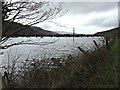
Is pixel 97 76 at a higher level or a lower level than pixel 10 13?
lower

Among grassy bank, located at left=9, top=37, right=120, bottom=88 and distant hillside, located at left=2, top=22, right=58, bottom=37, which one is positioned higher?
distant hillside, located at left=2, top=22, right=58, bottom=37

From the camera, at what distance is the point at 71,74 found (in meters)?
8.63

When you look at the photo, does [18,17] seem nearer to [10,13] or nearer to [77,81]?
[10,13]

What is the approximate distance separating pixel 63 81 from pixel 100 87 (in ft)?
3.63

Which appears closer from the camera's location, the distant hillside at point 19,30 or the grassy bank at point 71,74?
the distant hillside at point 19,30

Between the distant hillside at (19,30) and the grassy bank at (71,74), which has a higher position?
the distant hillside at (19,30)

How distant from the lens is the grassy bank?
7281 mm

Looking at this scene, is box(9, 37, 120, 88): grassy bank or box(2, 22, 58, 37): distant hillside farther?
box(9, 37, 120, 88): grassy bank

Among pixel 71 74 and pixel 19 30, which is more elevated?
pixel 19 30

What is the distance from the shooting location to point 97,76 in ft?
27.9

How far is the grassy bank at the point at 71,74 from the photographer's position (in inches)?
287

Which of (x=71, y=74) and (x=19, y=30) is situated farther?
(x=71, y=74)

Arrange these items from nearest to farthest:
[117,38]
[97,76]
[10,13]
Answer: [10,13] → [97,76] → [117,38]

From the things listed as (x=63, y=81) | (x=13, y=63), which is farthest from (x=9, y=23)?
(x=63, y=81)
